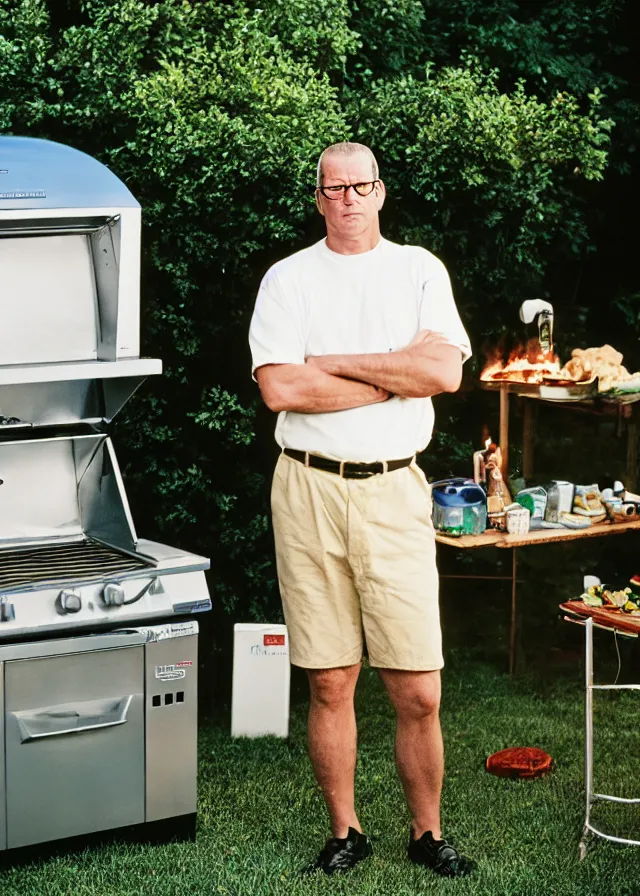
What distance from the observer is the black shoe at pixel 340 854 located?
10.3ft

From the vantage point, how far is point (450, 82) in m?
5.09

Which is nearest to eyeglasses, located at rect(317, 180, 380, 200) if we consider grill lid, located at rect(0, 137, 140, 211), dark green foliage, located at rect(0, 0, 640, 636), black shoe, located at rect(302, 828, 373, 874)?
grill lid, located at rect(0, 137, 140, 211)

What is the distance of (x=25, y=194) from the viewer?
10.2 ft

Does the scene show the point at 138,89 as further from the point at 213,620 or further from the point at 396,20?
the point at 213,620

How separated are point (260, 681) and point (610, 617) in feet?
5.11

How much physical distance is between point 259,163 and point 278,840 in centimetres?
270

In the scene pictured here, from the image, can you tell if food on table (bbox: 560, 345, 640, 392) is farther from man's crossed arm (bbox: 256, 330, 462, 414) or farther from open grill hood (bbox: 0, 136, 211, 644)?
open grill hood (bbox: 0, 136, 211, 644)

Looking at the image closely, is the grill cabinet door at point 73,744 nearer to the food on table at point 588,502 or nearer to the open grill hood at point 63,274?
the open grill hood at point 63,274

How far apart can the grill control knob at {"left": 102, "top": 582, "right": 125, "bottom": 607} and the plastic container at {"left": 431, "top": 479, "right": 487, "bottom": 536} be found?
1658 mm

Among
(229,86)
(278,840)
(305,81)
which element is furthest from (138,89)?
(278,840)

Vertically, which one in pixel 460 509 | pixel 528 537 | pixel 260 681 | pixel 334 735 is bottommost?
pixel 260 681

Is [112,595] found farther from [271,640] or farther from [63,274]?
[271,640]

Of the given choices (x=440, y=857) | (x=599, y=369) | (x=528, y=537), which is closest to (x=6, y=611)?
(x=440, y=857)

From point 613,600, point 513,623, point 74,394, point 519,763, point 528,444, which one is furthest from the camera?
point 528,444
